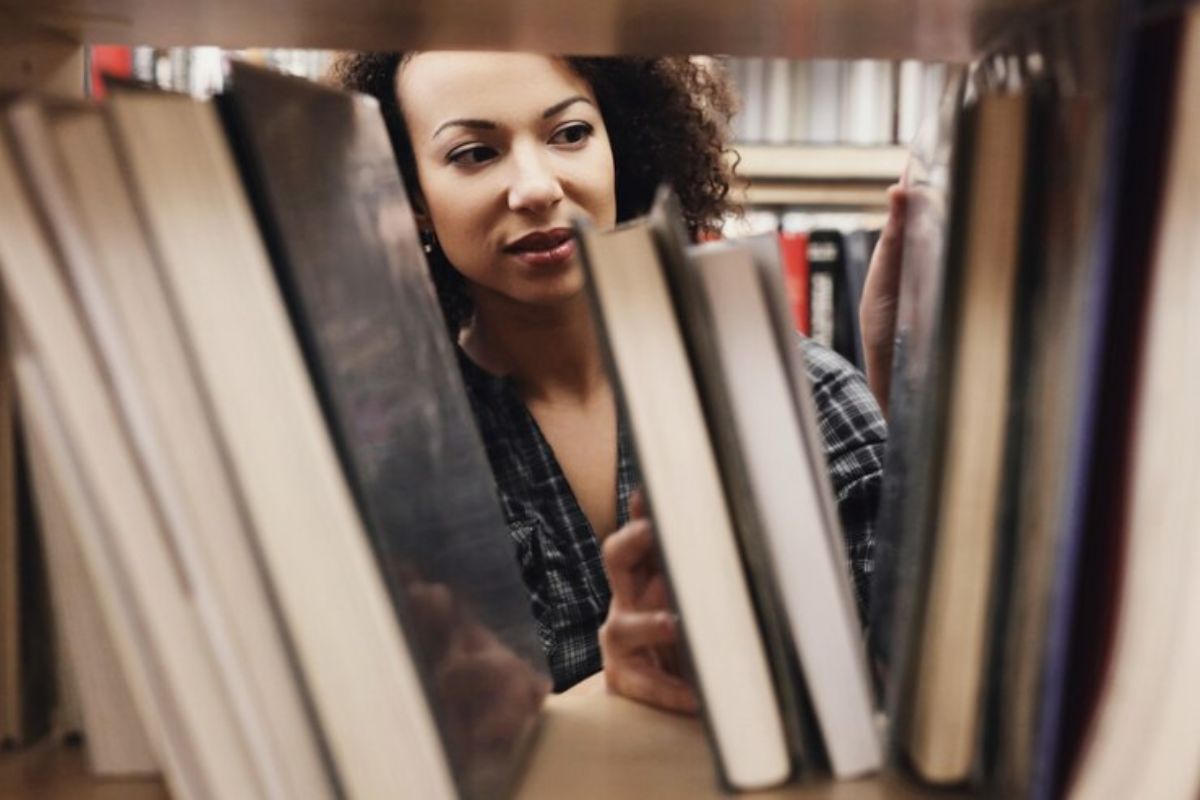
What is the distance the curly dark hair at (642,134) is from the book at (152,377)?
873 mm

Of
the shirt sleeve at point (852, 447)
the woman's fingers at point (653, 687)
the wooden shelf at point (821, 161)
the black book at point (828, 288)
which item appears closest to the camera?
the woman's fingers at point (653, 687)

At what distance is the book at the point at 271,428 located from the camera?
336 millimetres

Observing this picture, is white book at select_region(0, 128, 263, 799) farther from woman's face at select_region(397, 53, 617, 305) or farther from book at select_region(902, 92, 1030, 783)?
woman's face at select_region(397, 53, 617, 305)

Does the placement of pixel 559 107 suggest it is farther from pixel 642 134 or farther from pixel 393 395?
pixel 393 395

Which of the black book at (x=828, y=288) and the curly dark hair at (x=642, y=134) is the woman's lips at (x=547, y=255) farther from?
the black book at (x=828, y=288)

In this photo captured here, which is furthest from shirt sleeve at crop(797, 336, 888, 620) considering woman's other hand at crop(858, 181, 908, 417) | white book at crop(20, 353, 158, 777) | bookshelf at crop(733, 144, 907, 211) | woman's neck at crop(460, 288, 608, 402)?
bookshelf at crop(733, 144, 907, 211)

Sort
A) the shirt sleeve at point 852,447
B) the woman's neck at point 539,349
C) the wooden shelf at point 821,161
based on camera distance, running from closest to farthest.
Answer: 1. the shirt sleeve at point 852,447
2. the woman's neck at point 539,349
3. the wooden shelf at point 821,161

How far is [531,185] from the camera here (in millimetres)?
1038

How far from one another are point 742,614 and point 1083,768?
0.13 meters

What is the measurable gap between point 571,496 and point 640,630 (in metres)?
0.51

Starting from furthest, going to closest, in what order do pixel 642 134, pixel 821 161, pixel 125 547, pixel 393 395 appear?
pixel 821 161, pixel 642 134, pixel 393 395, pixel 125 547

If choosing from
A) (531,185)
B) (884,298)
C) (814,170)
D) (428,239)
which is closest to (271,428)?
(884,298)

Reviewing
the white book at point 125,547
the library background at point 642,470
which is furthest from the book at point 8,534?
the white book at point 125,547

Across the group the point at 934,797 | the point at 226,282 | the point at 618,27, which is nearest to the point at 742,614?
the point at 934,797
